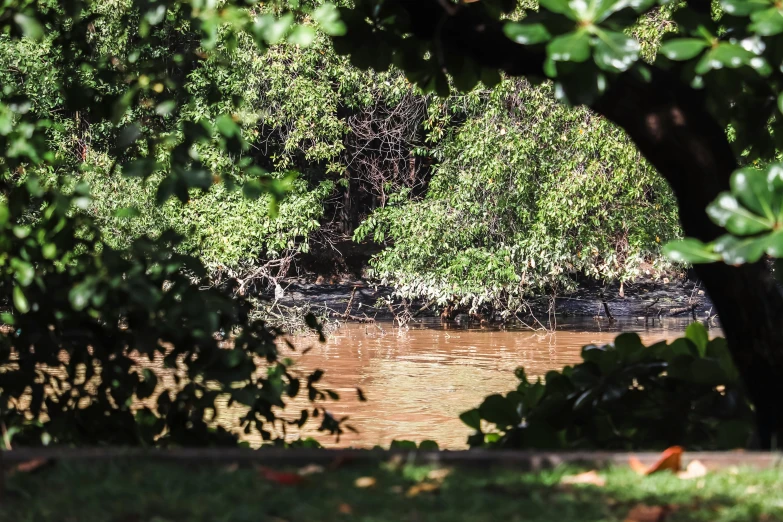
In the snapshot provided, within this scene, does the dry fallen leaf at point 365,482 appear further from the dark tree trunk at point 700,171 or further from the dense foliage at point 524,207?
the dense foliage at point 524,207

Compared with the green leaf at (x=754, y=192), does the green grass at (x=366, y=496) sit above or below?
below

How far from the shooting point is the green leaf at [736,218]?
2.76 meters

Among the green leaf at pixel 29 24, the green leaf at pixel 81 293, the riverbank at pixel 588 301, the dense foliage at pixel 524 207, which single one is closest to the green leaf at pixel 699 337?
the green leaf at pixel 81 293

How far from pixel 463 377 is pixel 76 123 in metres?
11.4

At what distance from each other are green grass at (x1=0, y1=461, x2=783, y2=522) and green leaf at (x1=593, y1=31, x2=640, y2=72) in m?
1.17

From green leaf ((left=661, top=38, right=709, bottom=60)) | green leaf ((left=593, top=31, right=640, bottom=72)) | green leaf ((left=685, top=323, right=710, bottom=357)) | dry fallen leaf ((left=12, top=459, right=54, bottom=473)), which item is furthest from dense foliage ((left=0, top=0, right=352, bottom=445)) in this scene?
green leaf ((left=685, top=323, right=710, bottom=357))

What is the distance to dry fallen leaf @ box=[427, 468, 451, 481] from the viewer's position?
9.50 feet

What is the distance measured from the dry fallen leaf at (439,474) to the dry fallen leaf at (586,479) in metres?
0.33

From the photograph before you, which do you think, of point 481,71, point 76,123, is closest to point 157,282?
point 481,71

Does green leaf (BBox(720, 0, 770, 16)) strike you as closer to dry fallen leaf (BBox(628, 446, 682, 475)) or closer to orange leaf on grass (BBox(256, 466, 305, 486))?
dry fallen leaf (BBox(628, 446, 682, 475))

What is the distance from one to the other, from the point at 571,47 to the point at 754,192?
Result: 646 mm

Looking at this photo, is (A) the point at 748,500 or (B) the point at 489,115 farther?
(B) the point at 489,115

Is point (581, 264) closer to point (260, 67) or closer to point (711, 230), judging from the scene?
point (260, 67)

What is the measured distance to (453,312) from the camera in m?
22.5
